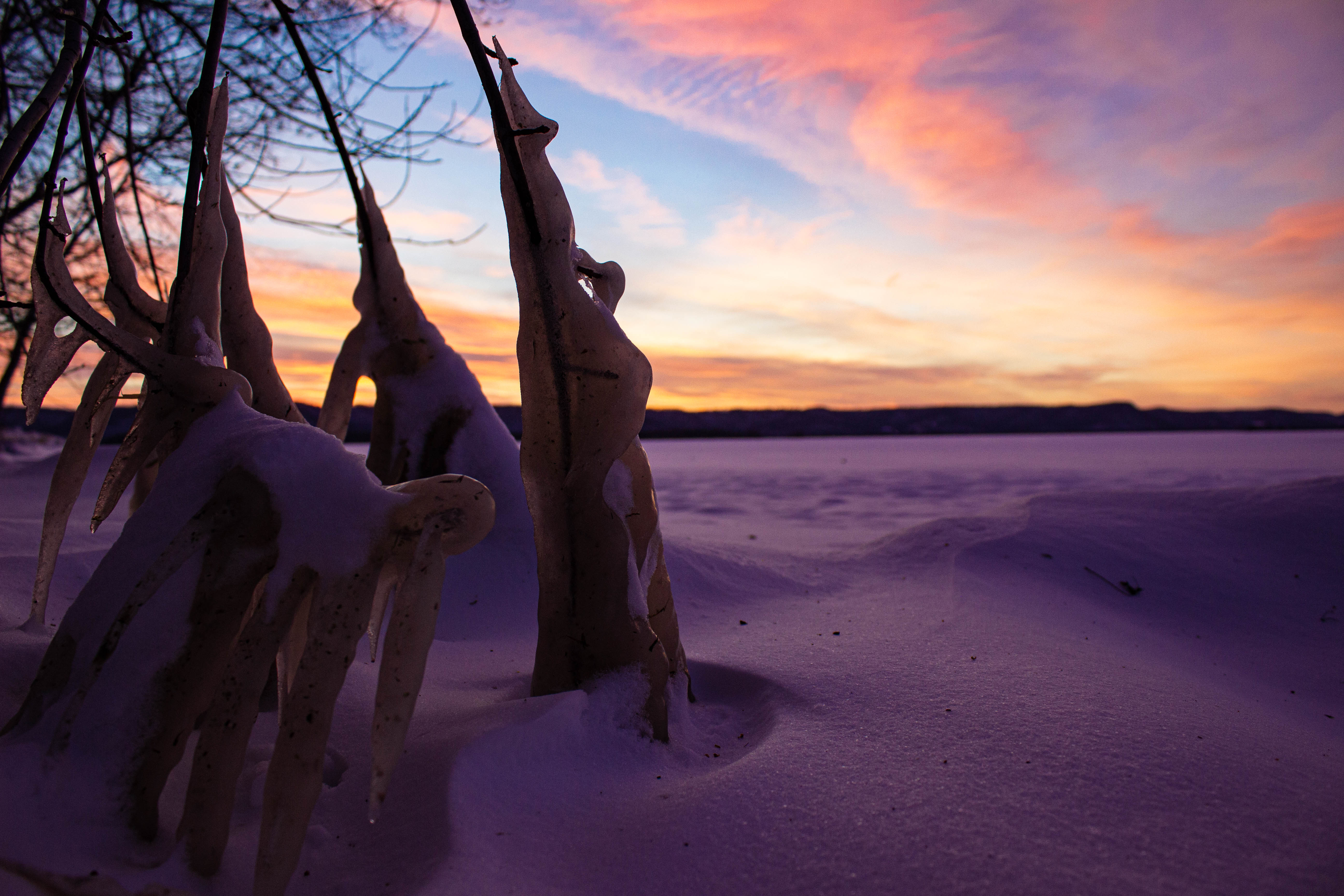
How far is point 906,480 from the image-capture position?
784cm

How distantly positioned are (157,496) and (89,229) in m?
4.72

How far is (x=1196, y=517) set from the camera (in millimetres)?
3062

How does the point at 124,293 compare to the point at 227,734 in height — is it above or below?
above

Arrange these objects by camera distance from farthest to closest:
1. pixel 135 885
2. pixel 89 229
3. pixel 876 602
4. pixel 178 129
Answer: pixel 89 229
pixel 178 129
pixel 876 602
pixel 135 885

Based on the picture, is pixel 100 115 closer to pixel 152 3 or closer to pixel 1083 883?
pixel 152 3

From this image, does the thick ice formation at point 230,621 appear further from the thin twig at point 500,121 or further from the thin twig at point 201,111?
the thin twig at point 500,121

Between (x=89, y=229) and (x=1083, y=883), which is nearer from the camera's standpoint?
(x=1083, y=883)

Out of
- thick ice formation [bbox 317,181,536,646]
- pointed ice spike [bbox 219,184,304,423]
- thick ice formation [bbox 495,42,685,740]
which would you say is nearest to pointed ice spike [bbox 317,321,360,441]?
thick ice formation [bbox 317,181,536,646]

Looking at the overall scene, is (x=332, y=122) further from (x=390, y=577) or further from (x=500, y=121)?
(x=390, y=577)

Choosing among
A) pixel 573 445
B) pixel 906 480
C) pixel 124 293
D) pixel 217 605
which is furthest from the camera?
pixel 906 480

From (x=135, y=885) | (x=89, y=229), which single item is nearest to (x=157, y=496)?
(x=135, y=885)

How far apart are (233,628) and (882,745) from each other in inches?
41.5

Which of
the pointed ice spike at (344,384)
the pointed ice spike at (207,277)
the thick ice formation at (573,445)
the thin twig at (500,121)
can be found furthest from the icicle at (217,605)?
the pointed ice spike at (344,384)

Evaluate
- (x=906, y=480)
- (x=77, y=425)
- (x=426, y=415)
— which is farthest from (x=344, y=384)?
(x=906, y=480)
